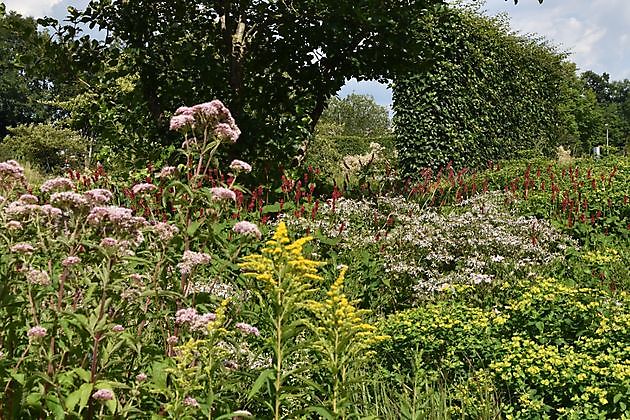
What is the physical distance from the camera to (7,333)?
234 centimetres

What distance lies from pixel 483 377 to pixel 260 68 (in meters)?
4.45

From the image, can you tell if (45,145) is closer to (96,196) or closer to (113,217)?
(96,196)

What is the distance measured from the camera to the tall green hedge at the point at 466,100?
12078 mm

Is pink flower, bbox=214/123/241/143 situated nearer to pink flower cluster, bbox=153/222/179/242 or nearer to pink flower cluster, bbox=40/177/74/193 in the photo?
pink flower cluster, bbox=153/222/179/242

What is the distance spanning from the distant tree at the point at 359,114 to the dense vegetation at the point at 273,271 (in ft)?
71.2

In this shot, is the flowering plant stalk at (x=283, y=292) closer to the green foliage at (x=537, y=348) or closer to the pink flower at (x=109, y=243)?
the pink flower at (x=109, y=243)

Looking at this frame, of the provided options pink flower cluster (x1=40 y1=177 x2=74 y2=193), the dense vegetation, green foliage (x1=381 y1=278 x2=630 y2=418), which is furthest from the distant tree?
pink flower cluster (x1=40 y1=177 x2=74 y2=193)

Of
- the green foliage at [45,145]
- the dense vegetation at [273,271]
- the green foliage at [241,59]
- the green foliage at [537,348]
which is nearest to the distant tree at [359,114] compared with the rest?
the green foliage at [45,145]

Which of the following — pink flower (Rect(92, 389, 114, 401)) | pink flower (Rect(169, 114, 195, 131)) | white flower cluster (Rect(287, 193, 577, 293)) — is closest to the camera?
pink flower (Rect(92, 389, 114, 401))

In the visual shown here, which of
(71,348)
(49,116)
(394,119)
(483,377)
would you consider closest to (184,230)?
(71,348)

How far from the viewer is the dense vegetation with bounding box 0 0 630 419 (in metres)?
2.18

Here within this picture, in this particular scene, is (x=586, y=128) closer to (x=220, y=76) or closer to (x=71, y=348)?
(x=220, y=76)

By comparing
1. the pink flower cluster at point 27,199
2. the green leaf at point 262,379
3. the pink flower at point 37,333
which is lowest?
the green leaf at point 262,379

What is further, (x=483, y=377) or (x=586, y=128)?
(x=586, y=128)
